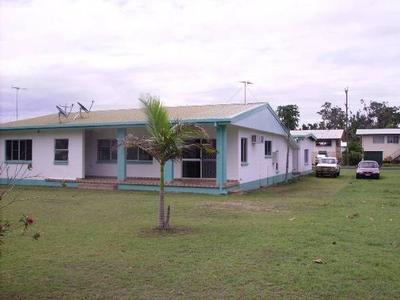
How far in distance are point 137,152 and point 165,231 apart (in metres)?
13.5

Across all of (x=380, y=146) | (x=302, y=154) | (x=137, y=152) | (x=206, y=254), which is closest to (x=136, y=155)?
(x=137, y=152)

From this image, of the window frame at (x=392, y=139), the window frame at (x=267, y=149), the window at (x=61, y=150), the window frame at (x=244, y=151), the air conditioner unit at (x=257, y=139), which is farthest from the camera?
the window frame at (x=392, y=139)

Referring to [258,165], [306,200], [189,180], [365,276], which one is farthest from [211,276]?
[258,165]

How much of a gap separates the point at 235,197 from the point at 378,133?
4645 centimetres

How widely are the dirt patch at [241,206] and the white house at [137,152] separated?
10.4 feet

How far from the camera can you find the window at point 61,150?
2402 cm

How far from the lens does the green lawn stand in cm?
612

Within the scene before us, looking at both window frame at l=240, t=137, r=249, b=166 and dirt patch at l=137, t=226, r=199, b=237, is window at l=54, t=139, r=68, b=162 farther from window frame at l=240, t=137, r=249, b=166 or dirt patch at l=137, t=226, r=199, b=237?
dirt patch at l=137, t=226, r=199, b=237

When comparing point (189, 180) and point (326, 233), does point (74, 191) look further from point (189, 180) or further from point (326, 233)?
point (326, 233)

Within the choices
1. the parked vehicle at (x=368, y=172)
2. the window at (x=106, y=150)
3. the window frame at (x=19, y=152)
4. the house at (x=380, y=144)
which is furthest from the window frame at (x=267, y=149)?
the house at (x=380, y=144)

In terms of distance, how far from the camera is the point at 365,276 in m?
6.64

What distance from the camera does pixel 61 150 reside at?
78.9 ft

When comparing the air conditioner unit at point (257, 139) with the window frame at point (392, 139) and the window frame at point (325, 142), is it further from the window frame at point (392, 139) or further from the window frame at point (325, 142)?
the window frame at point (325, 142)

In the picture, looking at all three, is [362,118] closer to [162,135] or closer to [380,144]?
[380,144]
